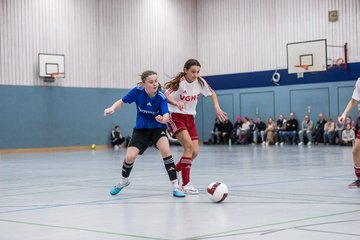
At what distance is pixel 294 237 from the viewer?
5754mm

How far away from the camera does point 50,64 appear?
34.7 meters

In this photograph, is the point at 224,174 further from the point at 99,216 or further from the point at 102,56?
the point at 102,56

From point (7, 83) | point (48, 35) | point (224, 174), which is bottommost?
point (224, 174)

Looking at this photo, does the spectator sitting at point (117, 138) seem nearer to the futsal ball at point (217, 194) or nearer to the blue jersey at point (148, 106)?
the blue jersey at point (148, 106)

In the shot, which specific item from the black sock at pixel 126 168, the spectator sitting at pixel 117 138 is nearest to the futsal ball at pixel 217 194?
the black sock at pixel 126 168

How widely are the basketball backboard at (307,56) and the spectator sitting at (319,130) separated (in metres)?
2.91

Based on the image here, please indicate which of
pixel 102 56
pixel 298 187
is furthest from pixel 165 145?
pixel 102 56

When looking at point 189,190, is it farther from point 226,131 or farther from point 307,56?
point 226,131

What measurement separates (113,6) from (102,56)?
10.9 feet

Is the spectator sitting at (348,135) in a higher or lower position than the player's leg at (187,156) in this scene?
lower

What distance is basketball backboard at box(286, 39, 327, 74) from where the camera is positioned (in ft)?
110

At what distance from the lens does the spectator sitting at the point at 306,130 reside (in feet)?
116

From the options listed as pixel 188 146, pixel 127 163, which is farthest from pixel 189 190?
pixel 127 163

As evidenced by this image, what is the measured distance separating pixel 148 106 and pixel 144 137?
1.80 feet
